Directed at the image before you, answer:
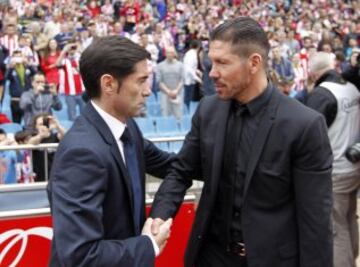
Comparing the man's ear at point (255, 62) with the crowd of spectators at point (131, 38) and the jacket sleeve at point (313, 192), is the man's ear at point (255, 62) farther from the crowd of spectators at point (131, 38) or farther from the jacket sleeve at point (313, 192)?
the crowd of spectators at point (131, 38)

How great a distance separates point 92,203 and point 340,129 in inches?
112

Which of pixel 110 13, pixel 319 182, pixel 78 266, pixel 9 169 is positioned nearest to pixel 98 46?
pixel 78 266

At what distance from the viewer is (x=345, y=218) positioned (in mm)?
4715

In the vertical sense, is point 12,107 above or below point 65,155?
below

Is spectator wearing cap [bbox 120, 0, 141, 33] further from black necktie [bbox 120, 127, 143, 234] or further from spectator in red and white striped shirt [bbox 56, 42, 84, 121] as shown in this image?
black necktie [bbox 120, 127, 143, 234]

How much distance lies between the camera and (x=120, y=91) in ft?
7.30

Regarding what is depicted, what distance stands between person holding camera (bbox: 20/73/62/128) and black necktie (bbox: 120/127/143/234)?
7.01 meters

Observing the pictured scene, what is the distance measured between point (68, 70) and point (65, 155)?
8838 millimetres

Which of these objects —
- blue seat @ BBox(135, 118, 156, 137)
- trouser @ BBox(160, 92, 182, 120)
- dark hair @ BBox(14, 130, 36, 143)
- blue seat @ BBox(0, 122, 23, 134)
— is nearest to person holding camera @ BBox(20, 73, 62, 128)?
blue seat @ BBox(0, 122, 23, 134)

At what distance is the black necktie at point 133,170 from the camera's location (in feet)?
7.61

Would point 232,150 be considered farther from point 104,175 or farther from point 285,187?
point 104,175

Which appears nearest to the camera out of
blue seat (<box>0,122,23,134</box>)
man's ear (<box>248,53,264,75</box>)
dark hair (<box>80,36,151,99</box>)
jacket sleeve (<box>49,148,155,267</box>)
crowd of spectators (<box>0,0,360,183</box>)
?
jacket sleeve (<box>49,148,155,267</box>)

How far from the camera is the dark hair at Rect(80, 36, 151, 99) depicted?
2.18 m

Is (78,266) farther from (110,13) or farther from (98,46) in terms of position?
(110,13)
